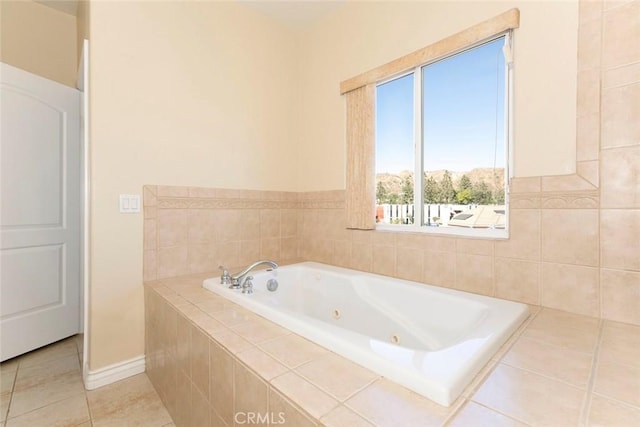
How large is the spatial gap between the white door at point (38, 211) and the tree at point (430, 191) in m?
2.74

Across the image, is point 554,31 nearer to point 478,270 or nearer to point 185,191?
point 478,270

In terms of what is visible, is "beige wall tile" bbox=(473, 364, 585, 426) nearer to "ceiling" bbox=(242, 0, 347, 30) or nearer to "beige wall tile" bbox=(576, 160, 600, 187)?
"beige wall tile" bbox=(576, 160, 600, 187)

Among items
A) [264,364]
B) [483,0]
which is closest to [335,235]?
[264,364]

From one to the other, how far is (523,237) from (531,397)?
0.99 m

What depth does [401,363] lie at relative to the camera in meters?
0.84

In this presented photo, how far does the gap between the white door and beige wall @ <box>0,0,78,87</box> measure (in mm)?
320

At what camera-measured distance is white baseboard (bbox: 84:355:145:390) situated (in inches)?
66.6

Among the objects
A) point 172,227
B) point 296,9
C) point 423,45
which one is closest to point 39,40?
point 172,227

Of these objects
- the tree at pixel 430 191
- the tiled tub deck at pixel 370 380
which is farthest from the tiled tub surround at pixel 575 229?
the tree at pixel 430 191

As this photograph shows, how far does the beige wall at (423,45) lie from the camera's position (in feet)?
4.68

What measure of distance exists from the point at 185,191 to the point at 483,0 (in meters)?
2.19

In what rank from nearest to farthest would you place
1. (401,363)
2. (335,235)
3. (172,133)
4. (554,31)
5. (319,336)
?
(401,363) < (319,336) < (554,31) < (172,133) < (335,235)

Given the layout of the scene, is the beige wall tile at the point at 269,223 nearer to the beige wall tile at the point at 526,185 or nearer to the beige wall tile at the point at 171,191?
the beige wall tile at the point at 171,191

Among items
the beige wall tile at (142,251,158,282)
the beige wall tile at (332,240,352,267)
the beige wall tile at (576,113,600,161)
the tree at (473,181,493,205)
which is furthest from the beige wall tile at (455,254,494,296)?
the beige wall tile at (142,251,158,282)
